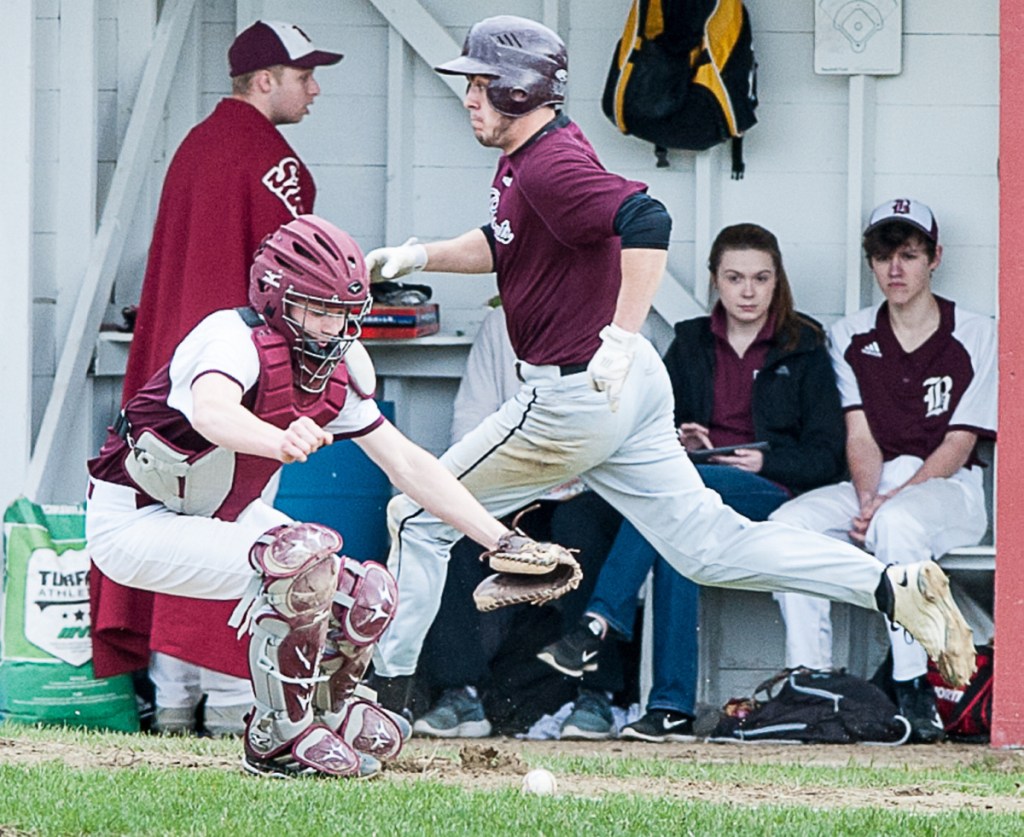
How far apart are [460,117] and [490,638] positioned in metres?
2.38

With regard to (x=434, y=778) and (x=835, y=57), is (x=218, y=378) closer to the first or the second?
(x=434, y=778)

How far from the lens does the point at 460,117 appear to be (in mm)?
9266

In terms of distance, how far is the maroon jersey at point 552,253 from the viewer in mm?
6812

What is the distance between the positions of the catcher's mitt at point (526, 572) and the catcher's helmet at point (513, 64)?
1.71 metres

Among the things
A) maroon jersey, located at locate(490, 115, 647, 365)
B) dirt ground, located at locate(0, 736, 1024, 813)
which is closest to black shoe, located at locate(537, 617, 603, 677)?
dirt ground, located at locate(0, 736, 1024, 813)

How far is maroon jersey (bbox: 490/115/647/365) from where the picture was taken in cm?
681

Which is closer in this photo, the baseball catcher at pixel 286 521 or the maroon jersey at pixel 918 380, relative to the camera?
the baseball catcher at pixel 286 521

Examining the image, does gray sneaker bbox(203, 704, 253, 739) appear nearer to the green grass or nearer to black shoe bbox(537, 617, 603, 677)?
black shoe bbox(537, 617, 603, 677)

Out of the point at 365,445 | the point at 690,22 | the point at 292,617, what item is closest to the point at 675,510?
the point at 365,445

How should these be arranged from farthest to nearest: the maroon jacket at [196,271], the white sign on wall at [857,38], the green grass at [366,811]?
1. the white sign on wall at [857,38]
2. the maroon jacket at [196,271]
3. the green grass at [366,811]

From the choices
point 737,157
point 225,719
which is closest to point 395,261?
point 225,719

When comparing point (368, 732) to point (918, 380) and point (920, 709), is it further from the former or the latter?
point (918, 380)

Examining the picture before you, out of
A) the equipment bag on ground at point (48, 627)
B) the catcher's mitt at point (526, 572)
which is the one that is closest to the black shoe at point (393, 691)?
the equipment bag on ground at point (48, 627)

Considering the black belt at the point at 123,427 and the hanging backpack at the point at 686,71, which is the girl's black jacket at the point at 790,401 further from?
the black belt at the point at 123,427
